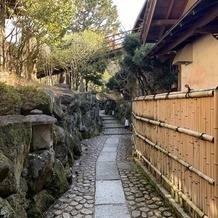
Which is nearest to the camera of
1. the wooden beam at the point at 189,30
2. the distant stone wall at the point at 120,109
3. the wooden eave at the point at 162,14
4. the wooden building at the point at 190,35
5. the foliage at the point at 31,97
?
the wooden beam at the point at 189,30

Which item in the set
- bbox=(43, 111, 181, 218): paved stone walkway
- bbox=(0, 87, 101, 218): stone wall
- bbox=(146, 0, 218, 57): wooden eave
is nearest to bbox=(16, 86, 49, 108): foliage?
bbox=(0, 87, 101, 218): stone wall

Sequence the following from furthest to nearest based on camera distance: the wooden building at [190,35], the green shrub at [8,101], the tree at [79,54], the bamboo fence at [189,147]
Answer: the tree at [79,54], the wooden building at [190,35], the green shrub at [8,101], the bamboo fence at [189,147]

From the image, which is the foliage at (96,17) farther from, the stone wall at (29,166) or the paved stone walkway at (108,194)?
the stone wall at (29,166)

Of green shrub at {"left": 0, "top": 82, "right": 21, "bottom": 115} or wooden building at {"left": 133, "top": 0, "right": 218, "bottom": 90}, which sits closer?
green shrub at {"left": 0, "top": 82, "right": 21, "bottom": 115}

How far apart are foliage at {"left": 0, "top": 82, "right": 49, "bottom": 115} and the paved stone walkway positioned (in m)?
1.82

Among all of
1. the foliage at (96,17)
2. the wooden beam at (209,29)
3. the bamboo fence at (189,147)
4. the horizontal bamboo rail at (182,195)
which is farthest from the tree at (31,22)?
the foliage at (96,17)

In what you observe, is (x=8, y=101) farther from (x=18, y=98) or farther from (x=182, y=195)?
(x=182, y=195)

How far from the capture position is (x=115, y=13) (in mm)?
23641

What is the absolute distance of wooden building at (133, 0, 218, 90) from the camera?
13.1 ft

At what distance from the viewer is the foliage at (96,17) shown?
21.3m

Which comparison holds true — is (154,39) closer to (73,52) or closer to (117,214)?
(117,214)

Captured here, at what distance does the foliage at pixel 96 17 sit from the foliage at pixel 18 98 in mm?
17655

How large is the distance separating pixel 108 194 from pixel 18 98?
2.53 metres

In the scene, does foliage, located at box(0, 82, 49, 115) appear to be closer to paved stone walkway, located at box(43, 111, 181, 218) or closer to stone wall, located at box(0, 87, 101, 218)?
stone wall, located at box(0, 87, 101, 218)
